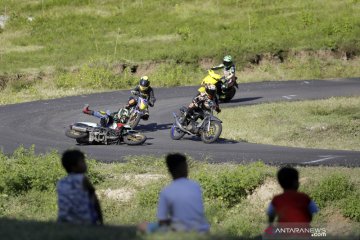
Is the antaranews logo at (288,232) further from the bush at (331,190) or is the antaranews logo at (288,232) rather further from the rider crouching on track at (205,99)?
the rider crouching on track at (205,99)

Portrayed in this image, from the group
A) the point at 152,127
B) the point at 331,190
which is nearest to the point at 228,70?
the point at 152,127

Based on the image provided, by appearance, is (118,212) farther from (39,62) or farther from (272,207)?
(39,62)

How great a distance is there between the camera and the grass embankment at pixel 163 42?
124ft

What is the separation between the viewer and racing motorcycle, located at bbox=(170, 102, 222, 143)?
22095 millimetres

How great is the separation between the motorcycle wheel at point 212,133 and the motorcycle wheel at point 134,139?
1633 mm

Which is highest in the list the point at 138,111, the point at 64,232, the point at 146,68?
the point at 64,232

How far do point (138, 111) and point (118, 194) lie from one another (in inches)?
262

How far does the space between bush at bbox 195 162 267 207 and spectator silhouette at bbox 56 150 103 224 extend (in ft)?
22.1

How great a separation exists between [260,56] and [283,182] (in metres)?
31.7

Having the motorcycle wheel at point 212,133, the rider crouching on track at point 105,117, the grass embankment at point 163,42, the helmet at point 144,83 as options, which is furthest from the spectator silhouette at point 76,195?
the grass embankment at point 163,42

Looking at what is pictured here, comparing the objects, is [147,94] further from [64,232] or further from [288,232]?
[288,232]

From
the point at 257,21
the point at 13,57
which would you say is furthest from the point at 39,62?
the point at 257,21

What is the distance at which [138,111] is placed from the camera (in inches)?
915

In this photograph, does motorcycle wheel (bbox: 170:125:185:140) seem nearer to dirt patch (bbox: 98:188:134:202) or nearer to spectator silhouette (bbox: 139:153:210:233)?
dirt patch (bbox: 98:188:134:202)
